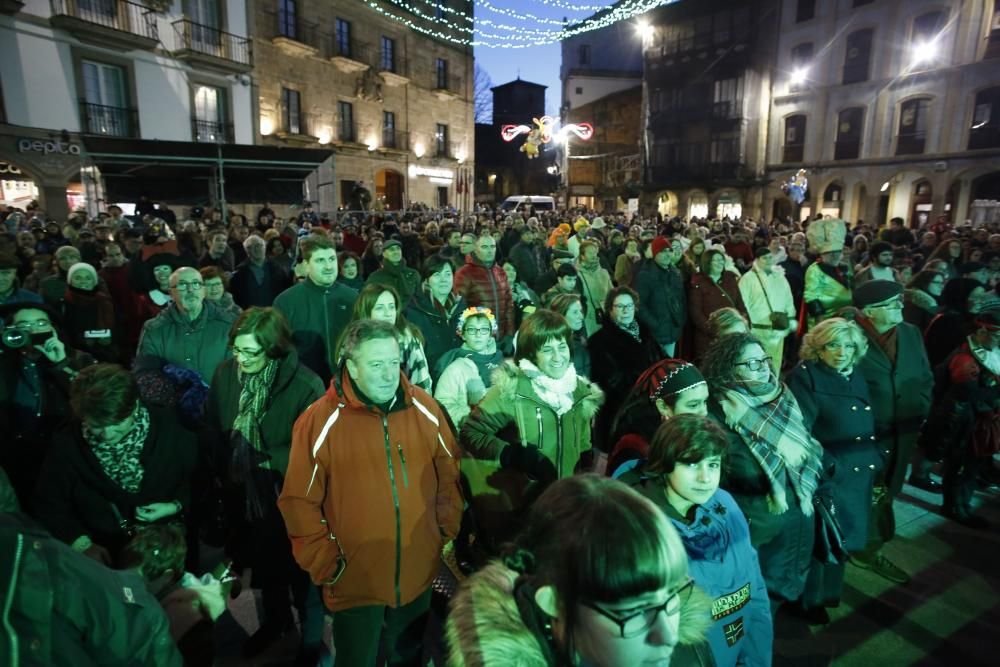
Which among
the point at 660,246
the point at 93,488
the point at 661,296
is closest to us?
the point at 93,488

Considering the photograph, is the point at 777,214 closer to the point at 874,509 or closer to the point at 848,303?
the point at 848,303

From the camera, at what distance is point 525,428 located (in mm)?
2766

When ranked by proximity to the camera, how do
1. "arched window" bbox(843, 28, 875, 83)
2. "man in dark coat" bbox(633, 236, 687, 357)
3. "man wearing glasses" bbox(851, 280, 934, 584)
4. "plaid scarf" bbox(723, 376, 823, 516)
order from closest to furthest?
1. "plaid scarf" bbox(723, 376, 823, 516)
2. "man wearing glasses" bbox(851, 280, 934, 584)
3. "man in dark coat" bbox(633, 236, 687, 357)
4. "arched window" bbox(843, 28, 875, 83)

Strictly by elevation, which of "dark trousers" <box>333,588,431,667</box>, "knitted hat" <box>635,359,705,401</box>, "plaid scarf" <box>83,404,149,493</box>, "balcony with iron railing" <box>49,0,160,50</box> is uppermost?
"balcony with iron railing" <box>49,0,160,50</box>

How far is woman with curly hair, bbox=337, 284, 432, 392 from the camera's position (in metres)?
3.64

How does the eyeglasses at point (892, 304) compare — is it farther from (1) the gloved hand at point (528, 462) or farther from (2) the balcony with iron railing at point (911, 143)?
(2) the balcony with iron railing at point (911, 143)

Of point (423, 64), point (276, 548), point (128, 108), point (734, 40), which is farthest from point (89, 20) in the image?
point (734, 40)

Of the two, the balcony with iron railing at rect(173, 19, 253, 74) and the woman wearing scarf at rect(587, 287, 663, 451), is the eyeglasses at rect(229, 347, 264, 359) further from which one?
the balcony with iron railing at rect(173, 19, 253, 74)

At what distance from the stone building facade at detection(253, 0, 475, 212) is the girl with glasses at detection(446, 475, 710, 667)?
15.9 meters

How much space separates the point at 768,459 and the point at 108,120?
20.3m

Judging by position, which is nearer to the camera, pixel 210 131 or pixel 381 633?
pixel 381 633

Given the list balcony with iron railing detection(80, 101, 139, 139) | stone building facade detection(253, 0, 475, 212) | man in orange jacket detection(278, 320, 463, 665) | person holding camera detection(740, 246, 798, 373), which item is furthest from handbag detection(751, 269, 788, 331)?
balcony with iron railing detection(80, 101, 139, 139)

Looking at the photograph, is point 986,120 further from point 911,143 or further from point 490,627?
point 490,627

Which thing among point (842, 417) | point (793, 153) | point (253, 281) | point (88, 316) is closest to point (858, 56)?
point (793, 153)
